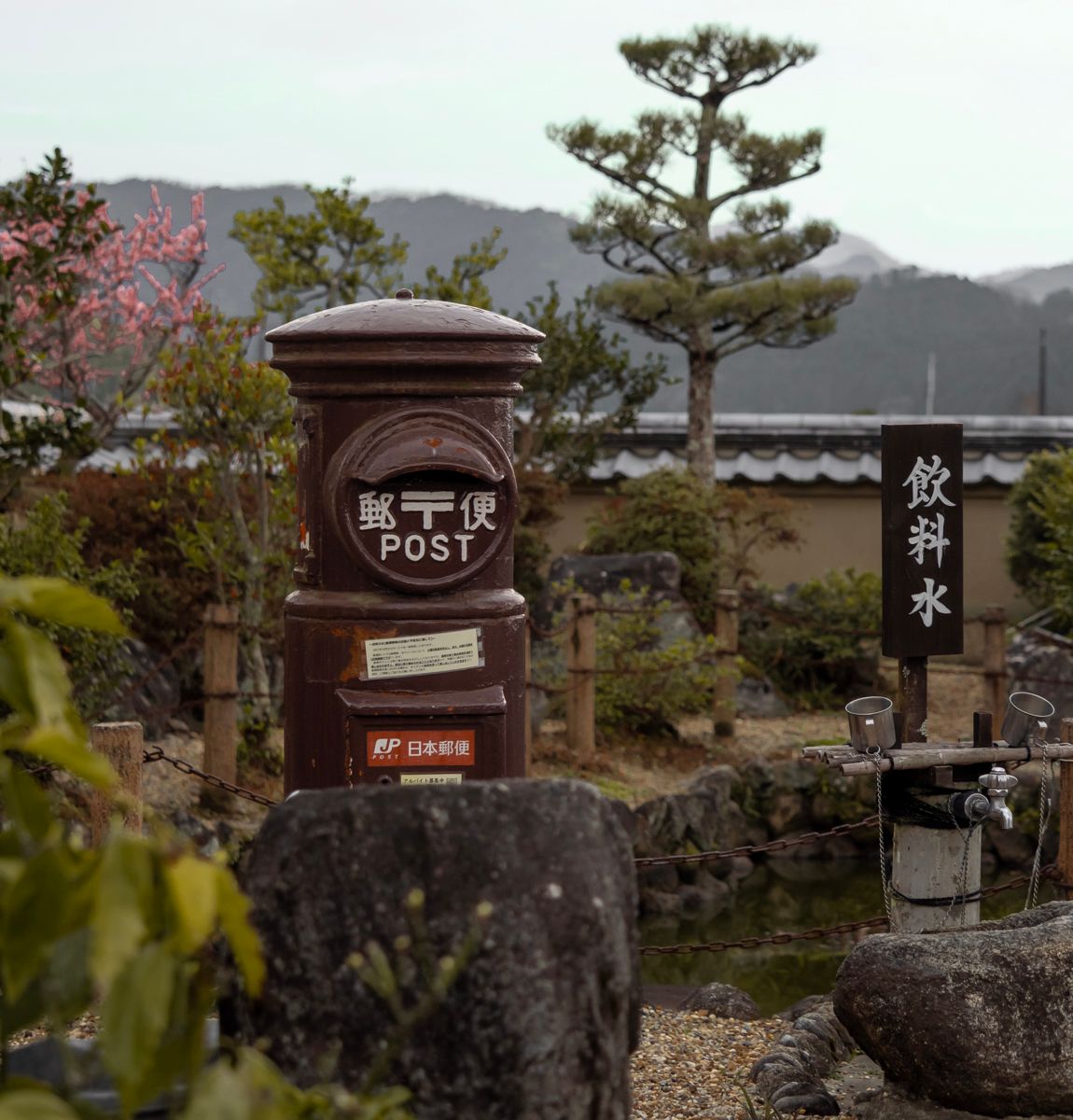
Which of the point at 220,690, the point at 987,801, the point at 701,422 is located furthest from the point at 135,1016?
the point at 701,422

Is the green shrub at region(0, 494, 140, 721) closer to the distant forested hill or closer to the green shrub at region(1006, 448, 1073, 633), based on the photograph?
the green shrub at region(1006, 448, 1073, 633)

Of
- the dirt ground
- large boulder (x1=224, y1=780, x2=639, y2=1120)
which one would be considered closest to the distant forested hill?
the dirt ground

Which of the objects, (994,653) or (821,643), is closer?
(994,653)

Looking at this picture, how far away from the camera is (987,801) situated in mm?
5000

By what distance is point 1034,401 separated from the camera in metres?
26.3

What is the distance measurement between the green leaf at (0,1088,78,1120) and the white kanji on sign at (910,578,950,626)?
4369mm

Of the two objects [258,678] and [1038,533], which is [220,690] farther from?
Result: [1038,533]

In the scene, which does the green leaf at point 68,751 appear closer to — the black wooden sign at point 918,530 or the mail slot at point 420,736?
the mail slot at point 420,736

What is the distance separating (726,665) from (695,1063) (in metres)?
6.19

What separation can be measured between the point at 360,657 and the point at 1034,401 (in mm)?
23892

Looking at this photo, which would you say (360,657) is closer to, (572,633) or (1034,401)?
(572,633)

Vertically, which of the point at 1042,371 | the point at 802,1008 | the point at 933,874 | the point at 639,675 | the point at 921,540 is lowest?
the point at 802,1008

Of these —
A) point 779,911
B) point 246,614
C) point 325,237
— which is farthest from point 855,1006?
point 325,237

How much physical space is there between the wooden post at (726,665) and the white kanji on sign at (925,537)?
543 centimetres
